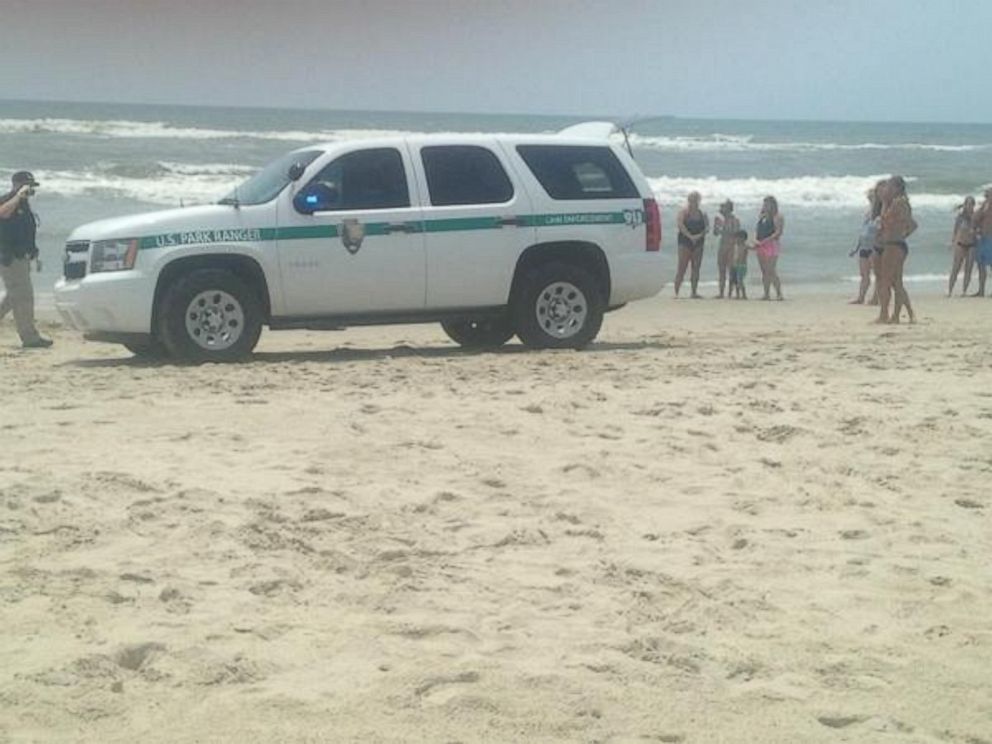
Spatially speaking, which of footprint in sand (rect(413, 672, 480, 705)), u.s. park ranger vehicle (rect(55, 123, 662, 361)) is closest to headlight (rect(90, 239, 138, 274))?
u.s. park ranger vehicle (rect(55, 123, 662, 361))

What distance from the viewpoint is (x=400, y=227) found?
422 inches

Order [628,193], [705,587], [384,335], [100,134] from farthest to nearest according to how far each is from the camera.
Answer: [100,134] → [384,335] → [628,193] → [705,587]

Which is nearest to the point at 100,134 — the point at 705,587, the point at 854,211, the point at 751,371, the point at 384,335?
the point at 854,211

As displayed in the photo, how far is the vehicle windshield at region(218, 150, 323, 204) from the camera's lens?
34.8 feet

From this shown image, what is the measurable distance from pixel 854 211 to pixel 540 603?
3175 cm

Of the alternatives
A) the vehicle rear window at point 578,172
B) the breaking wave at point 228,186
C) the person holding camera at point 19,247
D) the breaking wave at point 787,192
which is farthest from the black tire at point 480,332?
the breaking wave at point 787,192

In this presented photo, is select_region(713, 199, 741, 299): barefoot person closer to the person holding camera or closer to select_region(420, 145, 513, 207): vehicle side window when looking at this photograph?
select_region(420, 145, 513, 207): vehicle side window

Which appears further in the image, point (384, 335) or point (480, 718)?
point (384, 335)

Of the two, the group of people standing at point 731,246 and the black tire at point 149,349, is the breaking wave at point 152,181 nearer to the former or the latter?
the group of people standing at point 731,246

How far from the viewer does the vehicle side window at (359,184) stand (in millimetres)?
10516

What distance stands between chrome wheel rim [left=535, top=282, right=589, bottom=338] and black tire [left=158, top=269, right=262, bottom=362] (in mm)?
2298

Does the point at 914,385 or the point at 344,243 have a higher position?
the point at 344,243

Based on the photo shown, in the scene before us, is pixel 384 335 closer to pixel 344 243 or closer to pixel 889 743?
pixel 344 243

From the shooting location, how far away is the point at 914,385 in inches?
357
